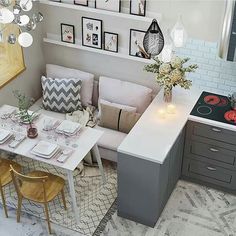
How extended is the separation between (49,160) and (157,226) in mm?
1308

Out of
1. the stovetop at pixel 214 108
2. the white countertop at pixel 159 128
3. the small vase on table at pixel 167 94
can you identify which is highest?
the small vase on table at pixel 167 94

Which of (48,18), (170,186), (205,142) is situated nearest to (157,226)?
(170,186)

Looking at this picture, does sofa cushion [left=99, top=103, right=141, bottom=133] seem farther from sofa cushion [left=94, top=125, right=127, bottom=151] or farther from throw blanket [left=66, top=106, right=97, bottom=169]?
throw blanket [left=66, top=106, right=97, bottom=169]

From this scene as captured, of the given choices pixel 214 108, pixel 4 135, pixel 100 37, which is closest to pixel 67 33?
pixel 100 37

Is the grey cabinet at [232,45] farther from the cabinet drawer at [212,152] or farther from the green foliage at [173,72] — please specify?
the cabinet drawer at [212,152]

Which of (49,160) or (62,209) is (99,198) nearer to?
(62,209)

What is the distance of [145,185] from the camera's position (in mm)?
4391

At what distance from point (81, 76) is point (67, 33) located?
56cm

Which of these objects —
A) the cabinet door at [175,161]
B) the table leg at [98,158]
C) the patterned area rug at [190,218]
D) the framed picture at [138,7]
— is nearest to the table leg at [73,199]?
the patterned area rug at [190,218]

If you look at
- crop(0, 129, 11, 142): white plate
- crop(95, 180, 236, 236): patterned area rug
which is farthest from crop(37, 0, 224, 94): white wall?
crop(0, 129, 11, 142): white plate

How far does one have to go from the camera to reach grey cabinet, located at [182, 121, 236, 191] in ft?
15.4

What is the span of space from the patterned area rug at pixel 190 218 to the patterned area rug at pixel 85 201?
104 mm

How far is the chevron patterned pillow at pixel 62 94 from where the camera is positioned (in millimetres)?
5535

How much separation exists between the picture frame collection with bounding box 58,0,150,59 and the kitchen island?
74 cm
